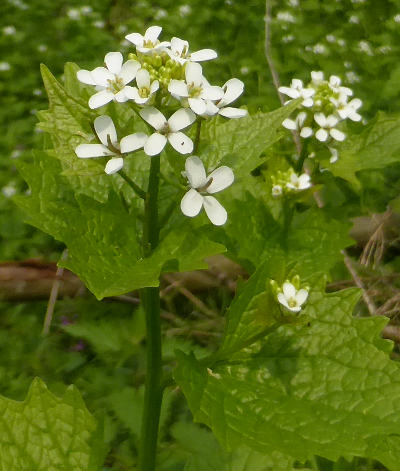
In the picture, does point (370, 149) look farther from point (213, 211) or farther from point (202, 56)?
point (213, 211)

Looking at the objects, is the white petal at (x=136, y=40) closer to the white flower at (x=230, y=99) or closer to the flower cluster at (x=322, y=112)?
the white flower at (x=230, y=99)

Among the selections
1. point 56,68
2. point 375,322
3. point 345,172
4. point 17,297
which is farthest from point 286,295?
point 56,68

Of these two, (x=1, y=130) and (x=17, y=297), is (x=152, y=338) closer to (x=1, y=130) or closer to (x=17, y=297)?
(x=17, y=297)

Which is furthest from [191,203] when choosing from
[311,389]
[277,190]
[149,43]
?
[277,190]

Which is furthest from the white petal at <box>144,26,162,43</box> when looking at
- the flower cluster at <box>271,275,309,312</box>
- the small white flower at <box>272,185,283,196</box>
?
the small white flower at <box>272,185,283,196</box>

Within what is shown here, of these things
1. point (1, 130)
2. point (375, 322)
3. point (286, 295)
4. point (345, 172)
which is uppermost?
point (286, 295)

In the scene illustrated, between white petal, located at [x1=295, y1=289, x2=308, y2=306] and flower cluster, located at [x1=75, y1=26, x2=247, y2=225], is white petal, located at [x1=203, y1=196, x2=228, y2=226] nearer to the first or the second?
flower cluster, located at [x1=75, y1=26, x2=247, y2=225]
